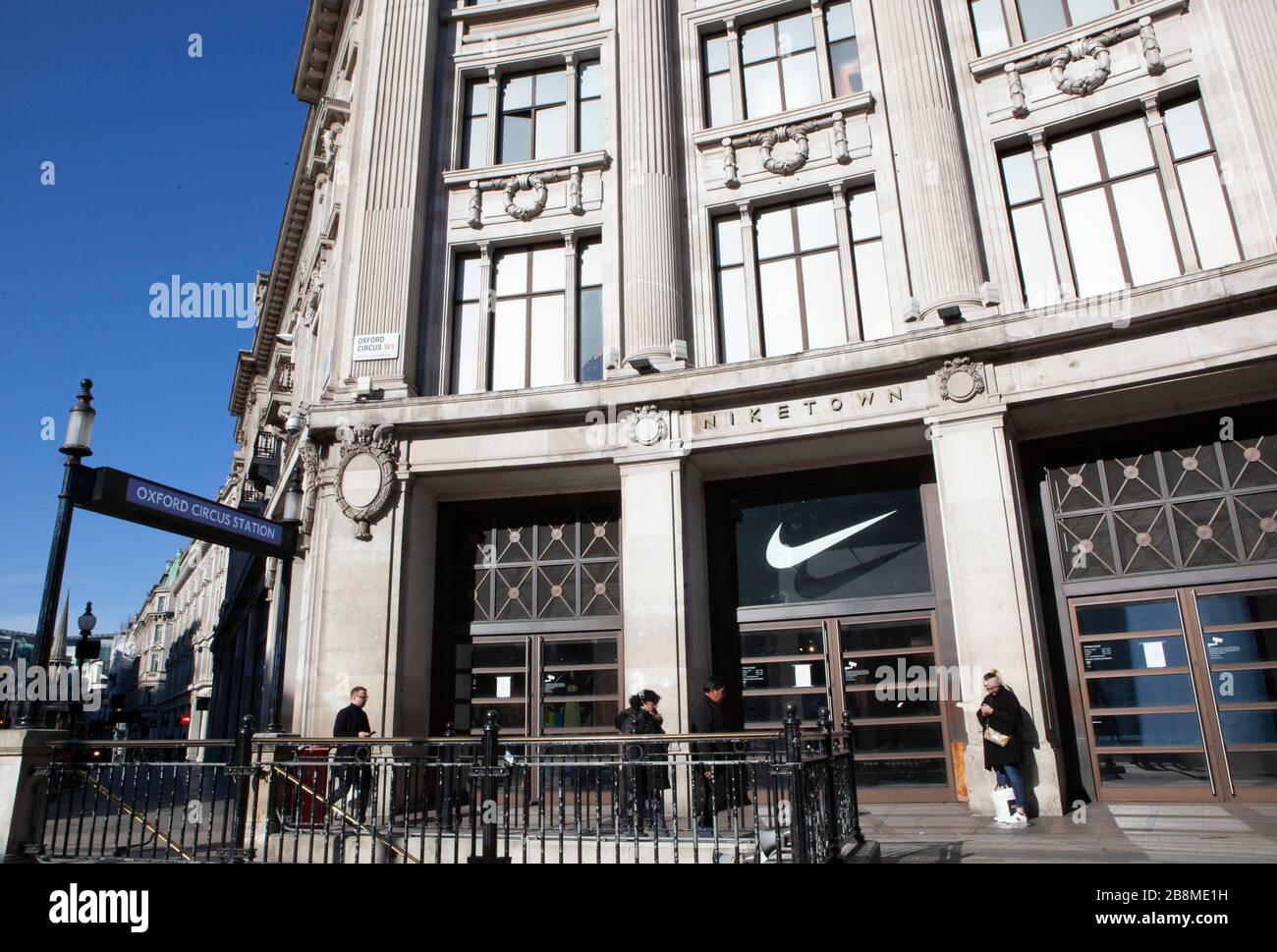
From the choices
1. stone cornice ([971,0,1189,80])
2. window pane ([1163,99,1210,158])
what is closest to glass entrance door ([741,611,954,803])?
window pane ([1163,99,1210,158])

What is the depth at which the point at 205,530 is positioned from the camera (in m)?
13.1

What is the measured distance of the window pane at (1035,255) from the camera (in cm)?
1320

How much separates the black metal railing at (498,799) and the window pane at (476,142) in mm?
11632

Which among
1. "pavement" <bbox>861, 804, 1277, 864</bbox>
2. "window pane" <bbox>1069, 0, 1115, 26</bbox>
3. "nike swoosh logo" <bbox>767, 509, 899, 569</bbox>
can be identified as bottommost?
"pavement" <bbox>861, 804, 1277, 864</bbox>

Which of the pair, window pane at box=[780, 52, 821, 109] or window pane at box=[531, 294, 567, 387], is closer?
window pane at box=[780, 52, 821, 109]

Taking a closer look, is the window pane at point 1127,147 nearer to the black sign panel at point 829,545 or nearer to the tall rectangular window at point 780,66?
the tall rectangular window at point 780,66

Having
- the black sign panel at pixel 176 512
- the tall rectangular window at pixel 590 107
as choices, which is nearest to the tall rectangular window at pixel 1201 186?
the tall rectangular window at pixel 590 107

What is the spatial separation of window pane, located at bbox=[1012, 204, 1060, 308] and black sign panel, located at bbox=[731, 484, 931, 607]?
359 cm

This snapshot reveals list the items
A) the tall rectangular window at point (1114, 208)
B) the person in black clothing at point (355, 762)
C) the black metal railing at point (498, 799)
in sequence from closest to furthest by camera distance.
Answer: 1. the black metal railing at point (498, 799)
2. the person in black clothing at point (355, 762)
3. the tall rectangular window at point (1114, 208)

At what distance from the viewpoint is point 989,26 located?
14547mm

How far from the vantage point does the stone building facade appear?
11.8 m

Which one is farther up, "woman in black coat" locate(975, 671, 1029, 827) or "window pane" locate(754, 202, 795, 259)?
"window pane" locate(754, 202, 795, 259)

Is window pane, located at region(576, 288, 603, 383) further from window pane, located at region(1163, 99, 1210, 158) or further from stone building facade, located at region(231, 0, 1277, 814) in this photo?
window pane, located at region(1163, 99, 1210, 158)
